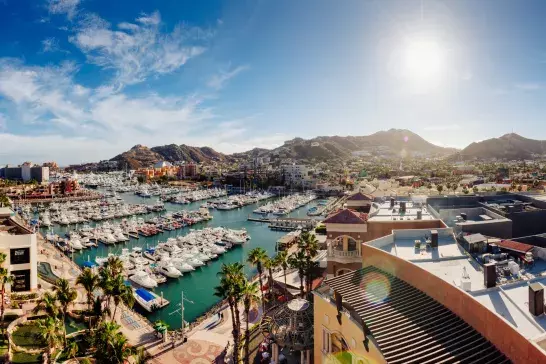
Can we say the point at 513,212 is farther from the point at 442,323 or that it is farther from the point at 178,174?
the point at 178,174

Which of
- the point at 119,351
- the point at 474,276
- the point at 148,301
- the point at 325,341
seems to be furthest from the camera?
the point at 148,301

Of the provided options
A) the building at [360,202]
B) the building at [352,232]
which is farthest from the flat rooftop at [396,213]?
the building at [360,202]

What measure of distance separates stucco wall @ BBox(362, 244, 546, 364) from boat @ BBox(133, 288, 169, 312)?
89.7 ft

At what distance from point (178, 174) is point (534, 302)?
197 metres

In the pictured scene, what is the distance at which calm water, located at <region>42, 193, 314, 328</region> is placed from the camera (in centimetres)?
3856

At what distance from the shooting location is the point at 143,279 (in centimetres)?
4212

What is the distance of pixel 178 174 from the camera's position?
19862 centimetres

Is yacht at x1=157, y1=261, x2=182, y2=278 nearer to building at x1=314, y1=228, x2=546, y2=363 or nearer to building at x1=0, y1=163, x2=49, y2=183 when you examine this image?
building at x1=314, y1=228, x2=546, y2=363

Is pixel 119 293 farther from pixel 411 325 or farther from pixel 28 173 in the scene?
pixel 28 173

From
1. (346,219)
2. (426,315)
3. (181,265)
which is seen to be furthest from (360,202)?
(426,315)

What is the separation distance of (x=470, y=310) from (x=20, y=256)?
1529 inches

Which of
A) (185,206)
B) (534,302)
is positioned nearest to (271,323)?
(534,302)

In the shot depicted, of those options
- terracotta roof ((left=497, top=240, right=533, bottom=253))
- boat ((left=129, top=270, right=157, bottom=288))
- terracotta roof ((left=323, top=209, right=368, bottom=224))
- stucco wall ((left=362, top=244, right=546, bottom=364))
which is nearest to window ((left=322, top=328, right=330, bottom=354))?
stucco wall ((left=362, top=244, right=546, bottom=364))

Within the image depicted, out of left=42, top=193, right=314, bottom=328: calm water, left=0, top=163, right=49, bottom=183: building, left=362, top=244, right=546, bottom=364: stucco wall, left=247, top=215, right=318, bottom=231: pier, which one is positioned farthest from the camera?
left=0, top=163, right=49, bottom=183: building
